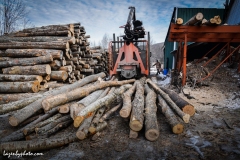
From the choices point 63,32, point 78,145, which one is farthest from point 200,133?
point 63,32

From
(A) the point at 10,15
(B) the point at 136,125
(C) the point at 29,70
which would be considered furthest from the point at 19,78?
(A) the point at 10,15

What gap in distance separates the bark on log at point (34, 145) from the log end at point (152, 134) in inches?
62.0

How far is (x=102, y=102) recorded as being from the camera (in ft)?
11.9

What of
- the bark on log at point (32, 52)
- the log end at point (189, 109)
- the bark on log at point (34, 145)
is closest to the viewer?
the bark on log at point (34, 145)

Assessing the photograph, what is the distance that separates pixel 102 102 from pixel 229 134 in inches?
118

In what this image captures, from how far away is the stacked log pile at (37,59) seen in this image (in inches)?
209

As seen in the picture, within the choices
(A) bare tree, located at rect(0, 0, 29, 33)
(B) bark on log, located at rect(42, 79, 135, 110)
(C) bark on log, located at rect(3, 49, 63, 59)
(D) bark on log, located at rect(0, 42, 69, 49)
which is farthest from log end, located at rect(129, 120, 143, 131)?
(A) bare tree, located at rect(0, 0, 29, 33)

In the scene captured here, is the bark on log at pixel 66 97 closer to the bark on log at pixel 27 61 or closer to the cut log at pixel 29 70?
the cut log at pixel 29 70

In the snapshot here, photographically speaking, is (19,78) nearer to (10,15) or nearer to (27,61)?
(27,61)

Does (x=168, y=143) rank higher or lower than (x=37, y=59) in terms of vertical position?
lower

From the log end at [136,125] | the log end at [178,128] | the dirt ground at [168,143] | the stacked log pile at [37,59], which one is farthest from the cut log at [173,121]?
the stacked log pile at [37,59]

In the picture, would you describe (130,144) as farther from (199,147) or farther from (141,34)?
(141,34)

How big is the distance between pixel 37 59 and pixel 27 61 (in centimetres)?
47

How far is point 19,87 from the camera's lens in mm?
5004
